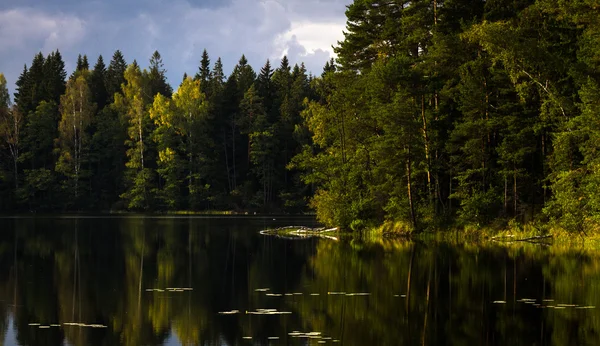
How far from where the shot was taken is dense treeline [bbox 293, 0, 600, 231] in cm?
4006

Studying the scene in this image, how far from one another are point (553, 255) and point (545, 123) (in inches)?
437

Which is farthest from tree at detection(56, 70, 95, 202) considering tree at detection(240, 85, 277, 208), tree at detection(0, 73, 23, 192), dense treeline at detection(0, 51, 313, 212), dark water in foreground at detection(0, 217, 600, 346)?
dark water in foreground at detection(0, 217, 600, 346)

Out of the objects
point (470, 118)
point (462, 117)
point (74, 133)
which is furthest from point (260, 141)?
point (470, 118)

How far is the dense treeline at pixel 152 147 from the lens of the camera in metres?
102

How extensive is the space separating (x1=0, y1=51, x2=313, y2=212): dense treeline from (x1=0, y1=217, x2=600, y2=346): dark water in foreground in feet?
215

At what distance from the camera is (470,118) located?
45.6 meters

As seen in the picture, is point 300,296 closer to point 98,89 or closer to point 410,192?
point 410,192

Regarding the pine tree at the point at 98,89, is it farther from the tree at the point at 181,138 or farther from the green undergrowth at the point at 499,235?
the green undergrowth at the point at 499,235

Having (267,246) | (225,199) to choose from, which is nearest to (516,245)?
(267,246)

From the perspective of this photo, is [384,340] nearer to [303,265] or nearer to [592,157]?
[303,265]

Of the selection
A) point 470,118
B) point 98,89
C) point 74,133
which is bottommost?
point 470,118

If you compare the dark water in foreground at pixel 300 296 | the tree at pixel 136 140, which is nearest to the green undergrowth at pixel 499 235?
the dark water in foreground at pixel 300 296

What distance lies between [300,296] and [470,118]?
27631mm

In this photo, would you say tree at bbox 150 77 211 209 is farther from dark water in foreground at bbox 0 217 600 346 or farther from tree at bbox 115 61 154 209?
dark water in foreground at bbox 0 217 600 346
